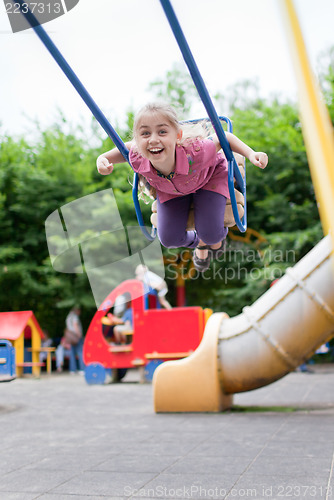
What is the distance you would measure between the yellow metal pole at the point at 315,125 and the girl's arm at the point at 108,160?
1731 millimetres

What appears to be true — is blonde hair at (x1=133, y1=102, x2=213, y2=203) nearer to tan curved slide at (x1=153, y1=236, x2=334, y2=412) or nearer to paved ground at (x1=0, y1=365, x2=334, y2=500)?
paved ground at (x1=0, y1=365, x2=334, y2=500)

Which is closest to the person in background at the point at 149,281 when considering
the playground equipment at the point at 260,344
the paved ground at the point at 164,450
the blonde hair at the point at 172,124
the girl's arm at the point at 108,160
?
the paved ground at the point at 164,450

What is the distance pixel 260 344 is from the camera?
271 inches

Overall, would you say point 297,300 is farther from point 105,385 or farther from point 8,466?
point 105,385

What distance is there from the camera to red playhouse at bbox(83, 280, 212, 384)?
10.9m

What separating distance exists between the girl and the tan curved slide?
11.3ft

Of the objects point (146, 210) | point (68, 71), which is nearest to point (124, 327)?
point (146, 210)

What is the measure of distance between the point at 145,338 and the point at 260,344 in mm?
4569

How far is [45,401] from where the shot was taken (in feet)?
29.3

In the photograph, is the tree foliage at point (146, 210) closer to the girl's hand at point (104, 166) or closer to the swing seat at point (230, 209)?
the swing seat at point (230, 209)

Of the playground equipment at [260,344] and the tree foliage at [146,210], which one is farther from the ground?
the tree foliage at [146,210]

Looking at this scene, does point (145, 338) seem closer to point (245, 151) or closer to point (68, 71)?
point (245, 151)

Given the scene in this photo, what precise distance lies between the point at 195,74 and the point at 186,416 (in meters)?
5.49

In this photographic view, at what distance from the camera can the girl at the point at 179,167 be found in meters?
2.60
